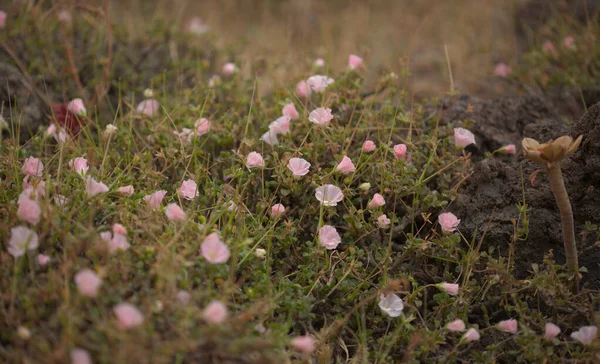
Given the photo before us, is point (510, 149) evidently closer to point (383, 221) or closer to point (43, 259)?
point (383, 221)

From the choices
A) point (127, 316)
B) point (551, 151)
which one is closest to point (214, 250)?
point (127, 316)

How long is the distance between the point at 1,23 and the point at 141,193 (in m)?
1.64

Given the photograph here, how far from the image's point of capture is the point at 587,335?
1800 mm

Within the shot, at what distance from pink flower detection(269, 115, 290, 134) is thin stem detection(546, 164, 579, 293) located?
0.98 metres

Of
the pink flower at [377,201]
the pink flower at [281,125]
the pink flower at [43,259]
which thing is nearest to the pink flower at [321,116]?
the pink flower at [281,125]

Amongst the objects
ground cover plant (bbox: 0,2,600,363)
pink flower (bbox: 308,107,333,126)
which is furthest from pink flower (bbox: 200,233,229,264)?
pink flower (bbox: 308,107,333,126)

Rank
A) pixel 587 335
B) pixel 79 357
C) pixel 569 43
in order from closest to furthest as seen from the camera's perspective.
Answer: pixel 79 357 → pixel 587 335 → pixel 569 43

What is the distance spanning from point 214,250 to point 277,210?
0.40 metres

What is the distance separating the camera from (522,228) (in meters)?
2.13

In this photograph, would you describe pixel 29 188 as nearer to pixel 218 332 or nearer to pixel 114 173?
pixel 114 173

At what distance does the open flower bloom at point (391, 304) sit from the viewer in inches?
76.4

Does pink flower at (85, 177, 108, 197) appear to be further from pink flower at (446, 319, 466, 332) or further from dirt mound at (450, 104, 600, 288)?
dirt mound at (450, 104, 600, 288)

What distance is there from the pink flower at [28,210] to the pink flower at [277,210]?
0.75 metres

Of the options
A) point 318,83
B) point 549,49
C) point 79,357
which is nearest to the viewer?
point 79,357
